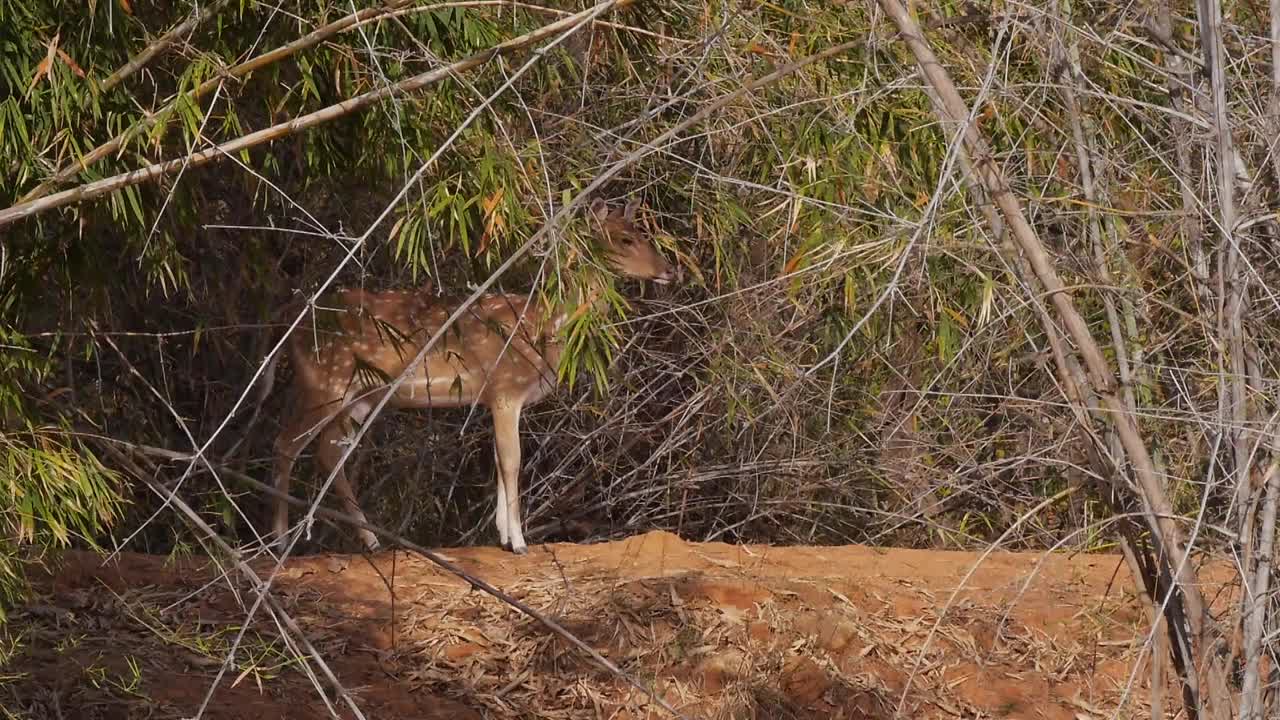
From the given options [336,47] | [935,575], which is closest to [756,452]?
[935,575]

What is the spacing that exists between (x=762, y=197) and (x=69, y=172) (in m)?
4.77

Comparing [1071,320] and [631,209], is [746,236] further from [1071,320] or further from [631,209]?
[1071,320]

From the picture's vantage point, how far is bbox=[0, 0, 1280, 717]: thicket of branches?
4242 mm

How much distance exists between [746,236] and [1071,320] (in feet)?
16.6

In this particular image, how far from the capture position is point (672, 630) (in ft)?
23.5

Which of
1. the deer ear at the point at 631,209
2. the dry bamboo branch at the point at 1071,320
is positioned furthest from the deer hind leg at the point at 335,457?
the dry bamboo branch at the point at 1071,320

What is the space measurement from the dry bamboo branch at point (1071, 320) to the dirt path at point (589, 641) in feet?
7.38

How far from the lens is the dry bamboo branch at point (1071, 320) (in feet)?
13.5

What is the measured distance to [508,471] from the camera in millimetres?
8555

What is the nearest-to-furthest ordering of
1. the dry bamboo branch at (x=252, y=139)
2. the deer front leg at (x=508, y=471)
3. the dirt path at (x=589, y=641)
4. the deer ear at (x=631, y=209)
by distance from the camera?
the dry bamboo branch at (x=252, y=139), the dirt path at (x=589, y=641), the deer front leg at (x=508, y=471), the deer ear at (x=631, y=209)

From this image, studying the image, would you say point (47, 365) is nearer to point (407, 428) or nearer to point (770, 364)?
point (770, 364)

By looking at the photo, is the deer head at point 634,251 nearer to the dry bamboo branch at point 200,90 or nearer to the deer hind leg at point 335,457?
the deer hind leg at point 335,457

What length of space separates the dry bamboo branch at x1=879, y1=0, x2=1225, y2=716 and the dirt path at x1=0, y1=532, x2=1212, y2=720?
225 centimetres

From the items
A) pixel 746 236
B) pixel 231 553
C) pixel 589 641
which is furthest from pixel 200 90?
pixel 746 236
